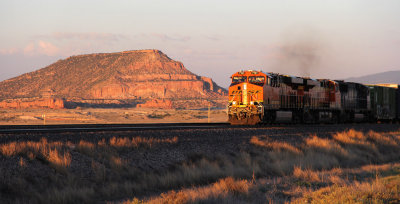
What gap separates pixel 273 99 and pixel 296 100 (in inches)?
113

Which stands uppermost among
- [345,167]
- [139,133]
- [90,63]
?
[90,63]

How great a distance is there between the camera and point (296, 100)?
30422 millimetres

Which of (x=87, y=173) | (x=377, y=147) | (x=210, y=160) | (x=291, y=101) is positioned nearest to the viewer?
(x=87, y=173)

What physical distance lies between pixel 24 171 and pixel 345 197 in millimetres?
8161

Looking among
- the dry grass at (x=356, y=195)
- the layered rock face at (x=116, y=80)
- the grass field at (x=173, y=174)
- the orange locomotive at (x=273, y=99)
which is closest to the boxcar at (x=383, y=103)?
the orange locomotive at (x=273, y=99)

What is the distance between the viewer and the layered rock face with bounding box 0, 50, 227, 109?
153 m

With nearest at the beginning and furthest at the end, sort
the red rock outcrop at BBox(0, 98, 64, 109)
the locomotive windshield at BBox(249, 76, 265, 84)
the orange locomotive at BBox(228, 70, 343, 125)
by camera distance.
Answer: the orange locomotive at BBox(228, 70, 343, 125) → the locomotive windshield at BBox(249, 76, 265, 84) → the red rock outcrop at BBox(0, 98, 64, 109)

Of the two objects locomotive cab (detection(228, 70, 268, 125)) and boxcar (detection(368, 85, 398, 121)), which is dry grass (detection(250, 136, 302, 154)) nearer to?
locomotive cab (detection(228, 70, 268, 125))

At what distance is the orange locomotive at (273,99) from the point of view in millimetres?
27562

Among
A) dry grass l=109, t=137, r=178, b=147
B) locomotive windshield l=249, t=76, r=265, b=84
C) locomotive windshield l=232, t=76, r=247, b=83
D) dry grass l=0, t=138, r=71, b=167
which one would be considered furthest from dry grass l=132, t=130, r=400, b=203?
locomotive windshield l=232, t=76, r=247, b=83

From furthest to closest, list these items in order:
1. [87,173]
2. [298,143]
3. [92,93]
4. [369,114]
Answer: [92,93] → [369,114] → [298,143] → [87,173]

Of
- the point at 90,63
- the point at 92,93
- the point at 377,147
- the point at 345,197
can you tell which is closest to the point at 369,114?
the point at 377,147

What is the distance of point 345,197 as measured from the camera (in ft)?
34.8

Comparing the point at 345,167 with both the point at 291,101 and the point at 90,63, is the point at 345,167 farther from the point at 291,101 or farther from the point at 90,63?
the point at 90,63
